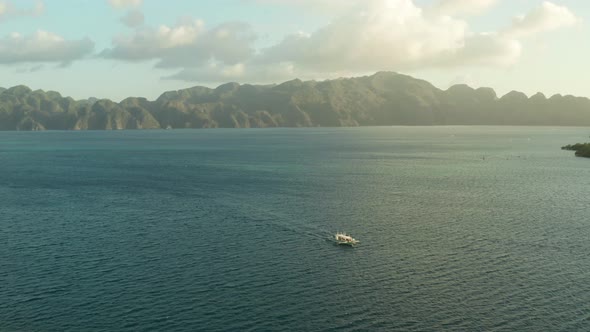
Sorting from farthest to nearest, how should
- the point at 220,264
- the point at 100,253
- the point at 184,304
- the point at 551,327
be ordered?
the point at 100,253
the point at 220,264
the point at 184,304
the point at 551,327

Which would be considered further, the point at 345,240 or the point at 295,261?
the point at 345,240

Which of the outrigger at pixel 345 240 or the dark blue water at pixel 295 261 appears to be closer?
the dark blue water at pixel 295 261

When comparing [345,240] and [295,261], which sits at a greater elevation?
[345,240]

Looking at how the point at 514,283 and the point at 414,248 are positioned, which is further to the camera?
the point at 414,248

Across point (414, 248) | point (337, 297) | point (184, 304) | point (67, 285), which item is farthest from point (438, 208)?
point (67, 285)

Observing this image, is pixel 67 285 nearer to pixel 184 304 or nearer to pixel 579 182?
pixel 184 304

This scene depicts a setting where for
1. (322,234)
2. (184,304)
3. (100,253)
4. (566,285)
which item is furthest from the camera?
(322,234)

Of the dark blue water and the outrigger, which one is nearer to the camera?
the dark blue water

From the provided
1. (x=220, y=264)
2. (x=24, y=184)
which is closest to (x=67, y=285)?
(x=220, y=264)

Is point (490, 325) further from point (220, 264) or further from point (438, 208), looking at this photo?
point (438, 208)
